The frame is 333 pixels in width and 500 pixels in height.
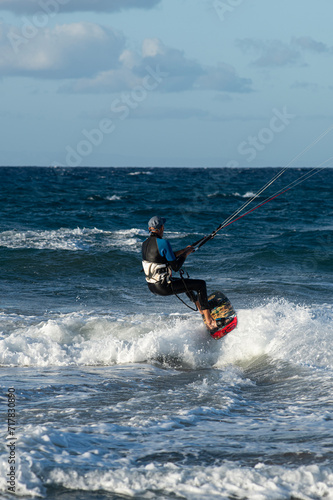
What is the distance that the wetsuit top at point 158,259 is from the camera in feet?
25.7

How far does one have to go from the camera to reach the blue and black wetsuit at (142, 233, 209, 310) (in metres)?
7.86

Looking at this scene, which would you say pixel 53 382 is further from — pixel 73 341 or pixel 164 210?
pixel 164 210

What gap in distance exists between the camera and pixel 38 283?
14148mm

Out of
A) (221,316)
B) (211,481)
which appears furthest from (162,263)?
(211,481)

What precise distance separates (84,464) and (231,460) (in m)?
1.17

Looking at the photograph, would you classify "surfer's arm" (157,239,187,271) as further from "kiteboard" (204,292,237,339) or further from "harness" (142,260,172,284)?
"kiteboard" (204,292,237,339)

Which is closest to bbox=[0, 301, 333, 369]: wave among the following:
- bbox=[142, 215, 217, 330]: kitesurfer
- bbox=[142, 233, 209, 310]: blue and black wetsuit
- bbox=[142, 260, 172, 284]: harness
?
bbox=[142, 215, 217, 330]: kitesurfer

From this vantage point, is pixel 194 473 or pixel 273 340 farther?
pixel 273 340

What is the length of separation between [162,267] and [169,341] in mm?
1444

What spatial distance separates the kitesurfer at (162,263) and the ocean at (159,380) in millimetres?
1034

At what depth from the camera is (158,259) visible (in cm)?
800

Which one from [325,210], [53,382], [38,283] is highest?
[325,210]

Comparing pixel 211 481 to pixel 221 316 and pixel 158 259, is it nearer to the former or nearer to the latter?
pixel 158 259

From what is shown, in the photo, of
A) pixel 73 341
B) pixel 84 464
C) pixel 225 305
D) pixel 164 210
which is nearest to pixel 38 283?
pixel 73 341
